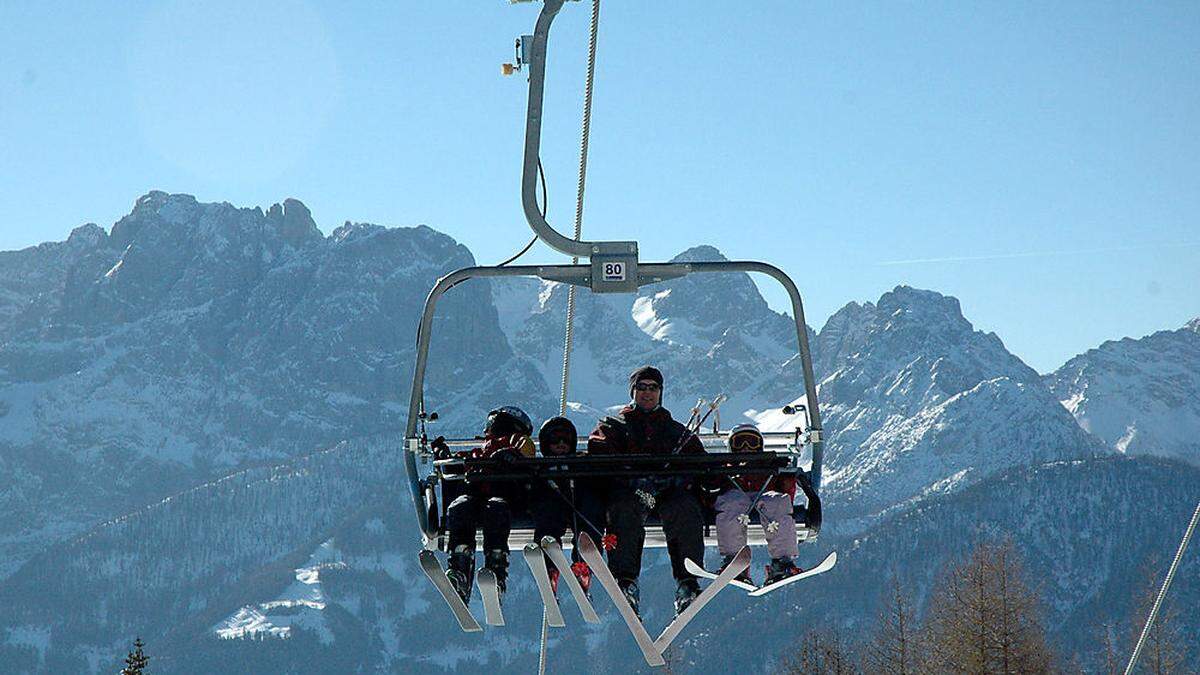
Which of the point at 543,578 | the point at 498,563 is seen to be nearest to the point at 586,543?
the point at 543,578

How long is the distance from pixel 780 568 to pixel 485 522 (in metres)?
1.71

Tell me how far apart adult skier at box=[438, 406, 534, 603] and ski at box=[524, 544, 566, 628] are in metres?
0.35

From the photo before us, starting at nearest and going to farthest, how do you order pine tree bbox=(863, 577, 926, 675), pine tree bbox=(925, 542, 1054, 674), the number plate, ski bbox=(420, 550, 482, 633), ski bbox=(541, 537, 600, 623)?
1. ski bbox=(420, 550, 482, 633)
2. the number plate
3. ski bbox=(541, 537, 600, 623)
4. pine tree bbox=(925, 542, 1054, 674)
5. pine tree bbox=(863, 577, 926, 675)

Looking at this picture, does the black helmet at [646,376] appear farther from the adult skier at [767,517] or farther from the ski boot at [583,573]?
the ski boot at [583,573]

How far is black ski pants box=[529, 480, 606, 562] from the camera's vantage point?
29.8 ft

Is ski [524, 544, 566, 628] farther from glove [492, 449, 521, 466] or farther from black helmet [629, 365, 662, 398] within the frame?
black helmet [629, 365, 662, 398]

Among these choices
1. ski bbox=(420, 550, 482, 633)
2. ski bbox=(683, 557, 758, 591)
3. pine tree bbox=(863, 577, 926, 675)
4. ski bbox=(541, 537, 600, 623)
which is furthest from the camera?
pine tree bbox=(863, 577, 926, 675)

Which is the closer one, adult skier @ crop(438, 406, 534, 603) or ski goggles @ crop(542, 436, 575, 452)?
adult skier @ crop(438, 406, 534, 603)

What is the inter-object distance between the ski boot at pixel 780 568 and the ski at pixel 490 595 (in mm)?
1611

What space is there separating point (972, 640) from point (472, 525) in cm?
3250

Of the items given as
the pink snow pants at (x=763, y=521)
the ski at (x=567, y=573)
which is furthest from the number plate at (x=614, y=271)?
the pink snow pants at (x=763, y=521)

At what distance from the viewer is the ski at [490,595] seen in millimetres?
8398

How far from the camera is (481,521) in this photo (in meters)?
9.03

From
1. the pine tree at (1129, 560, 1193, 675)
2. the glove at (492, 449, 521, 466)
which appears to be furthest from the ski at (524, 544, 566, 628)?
the pine tree at (1129, 560, 1193, 675)
